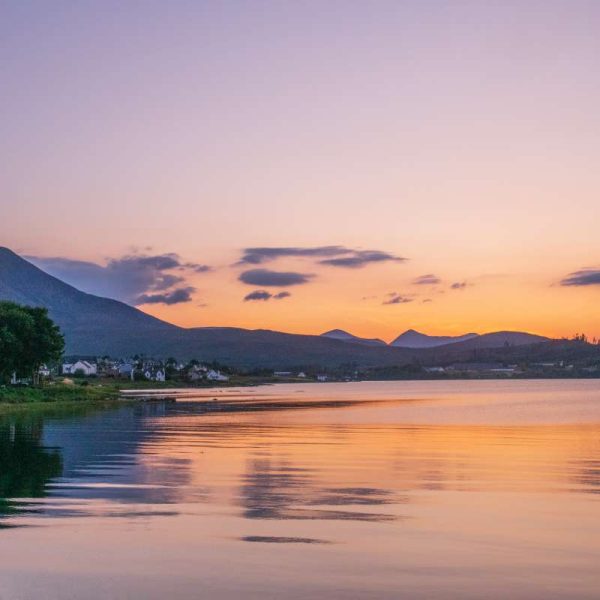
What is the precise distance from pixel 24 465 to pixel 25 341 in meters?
78.3

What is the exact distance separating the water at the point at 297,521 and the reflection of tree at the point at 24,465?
116mm

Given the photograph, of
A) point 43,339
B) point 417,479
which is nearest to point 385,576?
point 417,479

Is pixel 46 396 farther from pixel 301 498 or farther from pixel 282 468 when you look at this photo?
pixel 301 498

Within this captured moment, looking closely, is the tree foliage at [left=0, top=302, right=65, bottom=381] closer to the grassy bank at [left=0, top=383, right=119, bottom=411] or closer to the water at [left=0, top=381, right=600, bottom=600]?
the grassy bank at [left=0, top=383, right=119, bottom=411]

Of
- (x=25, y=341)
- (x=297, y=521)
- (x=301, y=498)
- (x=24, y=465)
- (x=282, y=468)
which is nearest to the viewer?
(x=297, y=521)

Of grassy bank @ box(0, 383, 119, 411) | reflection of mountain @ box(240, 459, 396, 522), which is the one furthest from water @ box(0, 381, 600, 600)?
grassy bank @ box(0, 383, 119, 411)

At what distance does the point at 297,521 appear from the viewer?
23.9 metres

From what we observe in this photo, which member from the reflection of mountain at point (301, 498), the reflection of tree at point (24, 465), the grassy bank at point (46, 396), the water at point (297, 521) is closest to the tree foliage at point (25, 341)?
the grassy bank at point (46, 396)

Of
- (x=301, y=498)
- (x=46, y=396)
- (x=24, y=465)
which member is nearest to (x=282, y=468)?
(x=301, y=498)

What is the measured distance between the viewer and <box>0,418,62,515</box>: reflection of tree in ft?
94.8

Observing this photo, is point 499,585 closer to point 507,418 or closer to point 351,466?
point 351,466

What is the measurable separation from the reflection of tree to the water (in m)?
0.12

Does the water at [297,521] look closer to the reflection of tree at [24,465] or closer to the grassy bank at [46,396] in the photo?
the reflection of tree at [24,465]

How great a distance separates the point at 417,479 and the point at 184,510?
1092 centimetres
